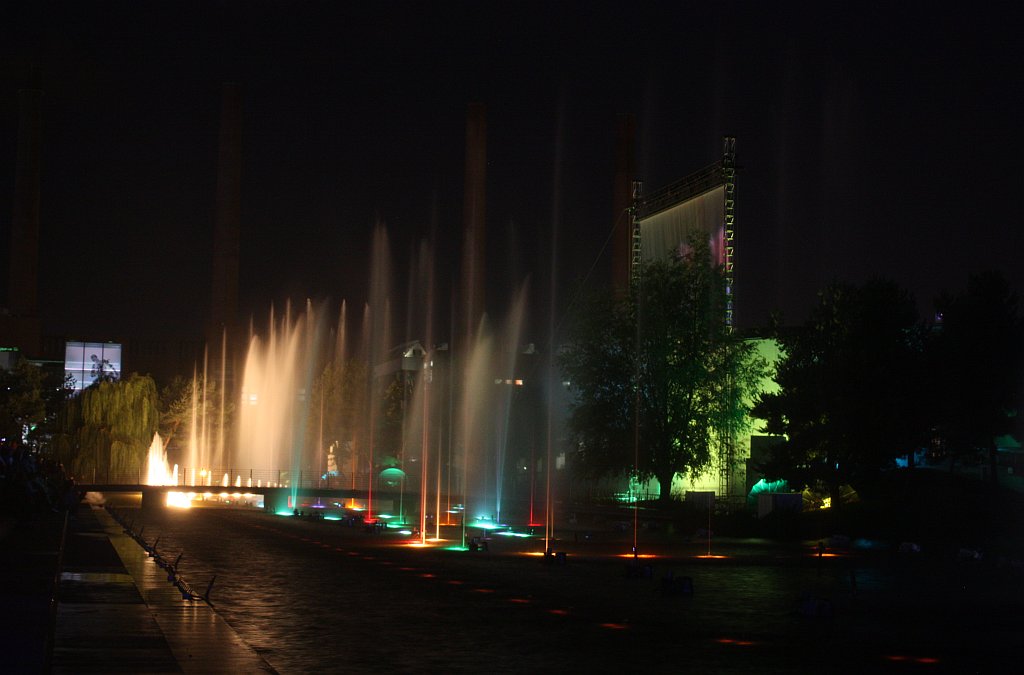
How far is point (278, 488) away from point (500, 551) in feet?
118

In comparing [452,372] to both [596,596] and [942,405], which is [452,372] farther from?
[596,596]

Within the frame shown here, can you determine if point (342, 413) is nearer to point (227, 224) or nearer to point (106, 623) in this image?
point (227, 224)

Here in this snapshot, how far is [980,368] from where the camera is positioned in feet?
162

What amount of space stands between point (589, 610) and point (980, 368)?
35.7m

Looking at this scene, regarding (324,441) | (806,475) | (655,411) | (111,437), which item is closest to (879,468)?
(806,475)

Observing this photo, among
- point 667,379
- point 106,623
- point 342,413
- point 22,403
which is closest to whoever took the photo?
point 106,623

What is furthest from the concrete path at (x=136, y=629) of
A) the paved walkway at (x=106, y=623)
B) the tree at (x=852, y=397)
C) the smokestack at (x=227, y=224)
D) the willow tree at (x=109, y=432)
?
the smokestack at (x=227, y=224)

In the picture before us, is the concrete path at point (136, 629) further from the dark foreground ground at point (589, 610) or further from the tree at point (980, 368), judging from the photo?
the tree at point (980, 368)

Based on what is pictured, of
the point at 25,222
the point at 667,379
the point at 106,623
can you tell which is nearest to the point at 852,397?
the point at 667,379

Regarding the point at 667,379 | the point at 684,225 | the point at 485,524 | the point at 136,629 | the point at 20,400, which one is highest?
the point at 684,225

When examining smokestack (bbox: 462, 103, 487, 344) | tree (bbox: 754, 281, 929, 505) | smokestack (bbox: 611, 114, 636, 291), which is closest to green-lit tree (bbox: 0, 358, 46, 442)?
smokestack (bbox: 462, 103, 487, 344)

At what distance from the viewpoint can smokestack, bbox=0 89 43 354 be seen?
355 ft

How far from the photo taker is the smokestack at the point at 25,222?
108m

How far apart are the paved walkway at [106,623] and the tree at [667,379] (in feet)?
116
